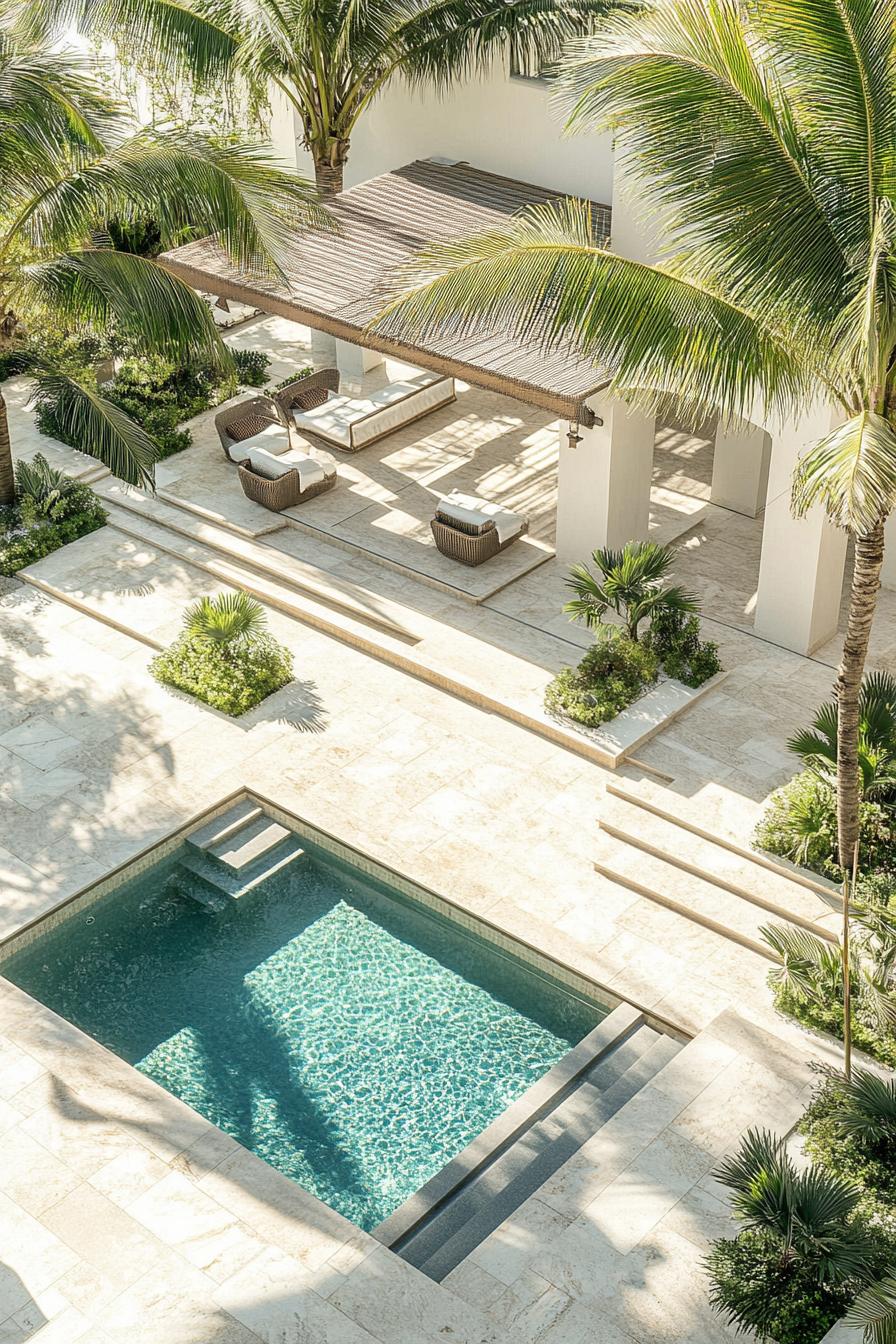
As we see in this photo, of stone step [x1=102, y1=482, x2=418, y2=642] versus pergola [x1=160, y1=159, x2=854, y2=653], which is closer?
pergola [x1=160, y1=159, x2=854, y2=653]

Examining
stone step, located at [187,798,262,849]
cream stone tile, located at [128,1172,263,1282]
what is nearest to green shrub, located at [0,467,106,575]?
stone step, located at [187,798,262,849]

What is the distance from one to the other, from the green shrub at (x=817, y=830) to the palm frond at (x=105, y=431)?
878cm

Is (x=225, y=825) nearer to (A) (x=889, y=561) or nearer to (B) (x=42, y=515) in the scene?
(B) (x=42, y=515)

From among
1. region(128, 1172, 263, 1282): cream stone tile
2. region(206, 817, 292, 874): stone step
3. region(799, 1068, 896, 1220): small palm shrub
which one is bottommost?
region(206, 817, 292, 874): stone step

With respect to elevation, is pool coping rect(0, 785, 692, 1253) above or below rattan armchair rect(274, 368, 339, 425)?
below

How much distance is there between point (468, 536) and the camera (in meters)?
18.7

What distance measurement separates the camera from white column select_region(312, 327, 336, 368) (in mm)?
24172

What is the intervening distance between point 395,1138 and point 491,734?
5331 millimetres

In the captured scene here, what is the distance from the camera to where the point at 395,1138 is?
1239 cm

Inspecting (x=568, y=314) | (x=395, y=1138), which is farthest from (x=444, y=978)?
(x=568, y=314)

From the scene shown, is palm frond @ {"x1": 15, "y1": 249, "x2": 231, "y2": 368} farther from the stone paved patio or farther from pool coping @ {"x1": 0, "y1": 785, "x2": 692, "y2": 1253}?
pool coping @ {"x1": 0, "y1": 785, "x2": 692, "y2": 1253}

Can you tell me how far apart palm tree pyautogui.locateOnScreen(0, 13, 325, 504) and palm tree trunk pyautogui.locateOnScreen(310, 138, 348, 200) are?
3796 mm

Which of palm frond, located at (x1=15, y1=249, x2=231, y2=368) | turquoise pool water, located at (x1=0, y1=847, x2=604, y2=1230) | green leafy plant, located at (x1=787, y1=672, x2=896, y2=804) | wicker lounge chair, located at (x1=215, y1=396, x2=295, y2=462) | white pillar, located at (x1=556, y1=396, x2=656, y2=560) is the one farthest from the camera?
wicker lounge chair, located at (x1=215, y1=396, x2=295, y2=462)

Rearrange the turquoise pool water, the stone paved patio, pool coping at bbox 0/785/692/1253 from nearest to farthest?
1. the stone paved patio
2. pool coping at bbox 0/785/692/1253
3. the turquoise pool water
